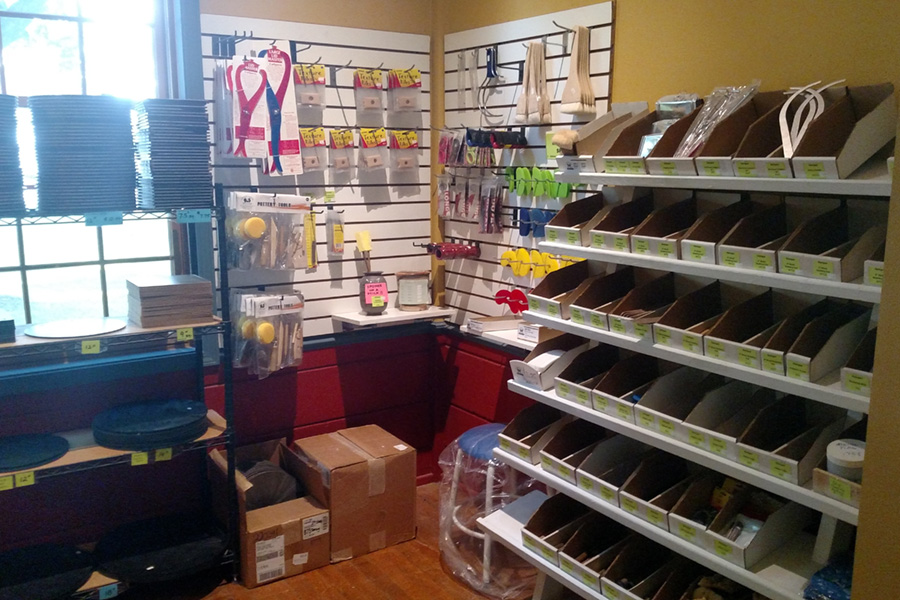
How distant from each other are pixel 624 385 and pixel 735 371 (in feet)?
1.82

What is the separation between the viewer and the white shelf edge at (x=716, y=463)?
73.7 inches

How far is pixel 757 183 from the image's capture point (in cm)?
204

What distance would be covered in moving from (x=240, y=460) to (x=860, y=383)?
2680 millimetres

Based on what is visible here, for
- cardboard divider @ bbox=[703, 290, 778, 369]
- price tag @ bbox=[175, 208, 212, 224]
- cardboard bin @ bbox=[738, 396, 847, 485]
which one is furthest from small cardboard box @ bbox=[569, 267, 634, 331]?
price tag @ bbox=[175, 208, 212, 224]

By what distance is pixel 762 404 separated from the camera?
2.30 metres

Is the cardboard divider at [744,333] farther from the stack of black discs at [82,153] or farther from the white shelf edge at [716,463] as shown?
the stack of black discs at [82,153]

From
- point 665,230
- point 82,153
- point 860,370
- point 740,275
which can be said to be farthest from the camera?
point 82,153

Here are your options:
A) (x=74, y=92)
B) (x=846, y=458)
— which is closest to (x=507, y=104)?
(x=74, y=92)

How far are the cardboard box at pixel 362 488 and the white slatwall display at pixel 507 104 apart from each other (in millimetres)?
898

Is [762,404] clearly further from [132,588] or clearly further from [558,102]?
[132,588]

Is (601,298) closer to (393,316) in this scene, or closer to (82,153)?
(393,316)

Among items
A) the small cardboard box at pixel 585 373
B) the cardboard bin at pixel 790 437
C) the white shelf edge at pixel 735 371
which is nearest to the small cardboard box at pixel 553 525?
the small cardboard box at pixel 585 373

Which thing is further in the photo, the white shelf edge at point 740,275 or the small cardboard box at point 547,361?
the small cardboard box at point 547,361

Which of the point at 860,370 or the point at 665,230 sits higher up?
the point at 665,230
